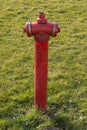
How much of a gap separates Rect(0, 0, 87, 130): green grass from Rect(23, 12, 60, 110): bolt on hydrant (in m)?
0.29

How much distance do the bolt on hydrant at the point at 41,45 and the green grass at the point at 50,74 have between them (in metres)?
0.29

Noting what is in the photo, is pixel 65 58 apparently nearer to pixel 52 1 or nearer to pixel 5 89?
pixel 5 89

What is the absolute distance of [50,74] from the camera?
6.19 meters

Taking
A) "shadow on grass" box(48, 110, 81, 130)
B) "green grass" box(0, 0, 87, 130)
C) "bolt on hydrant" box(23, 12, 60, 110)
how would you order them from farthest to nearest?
1. "green grass" box(0, 0, 87, 130)
2. "shadow on grass" box(48, 110, 81, 130)
3. "bolt on hydrant" box(23, 12, 60, 110)

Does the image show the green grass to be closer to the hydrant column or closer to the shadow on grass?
the shadow on grass

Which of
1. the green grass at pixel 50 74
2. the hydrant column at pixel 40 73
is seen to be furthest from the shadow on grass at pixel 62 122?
the hydrant column at pixel 40 73

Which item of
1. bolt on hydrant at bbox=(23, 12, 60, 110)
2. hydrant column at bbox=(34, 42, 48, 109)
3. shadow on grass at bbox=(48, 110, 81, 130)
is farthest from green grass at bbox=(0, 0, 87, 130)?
bolt on hydrant at bbox=(23, 12, 60, 110)

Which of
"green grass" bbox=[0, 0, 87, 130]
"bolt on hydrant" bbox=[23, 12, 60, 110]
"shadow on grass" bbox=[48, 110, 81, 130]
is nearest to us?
"bolt on hydrant" bbox=[23, 12, 60, 110]

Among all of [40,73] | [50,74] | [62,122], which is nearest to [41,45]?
[40,73]

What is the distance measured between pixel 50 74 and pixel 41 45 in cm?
171

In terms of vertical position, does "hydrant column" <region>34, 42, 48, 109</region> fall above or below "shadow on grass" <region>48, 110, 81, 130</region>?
above

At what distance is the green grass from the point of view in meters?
4.83

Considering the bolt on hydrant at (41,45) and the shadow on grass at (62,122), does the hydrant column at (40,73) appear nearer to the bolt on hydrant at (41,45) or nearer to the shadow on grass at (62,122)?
the bolt on hydrant at (41,45)

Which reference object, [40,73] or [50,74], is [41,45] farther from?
[50,74]
